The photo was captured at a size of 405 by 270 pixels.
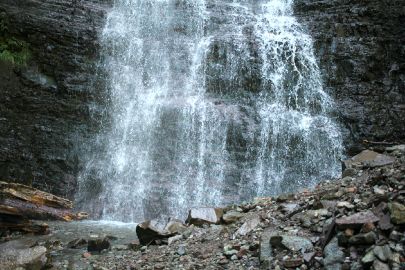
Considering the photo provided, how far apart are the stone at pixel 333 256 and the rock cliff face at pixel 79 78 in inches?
393

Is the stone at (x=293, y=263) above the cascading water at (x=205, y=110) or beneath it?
beneath

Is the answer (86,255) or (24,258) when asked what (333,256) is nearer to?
(86,255)

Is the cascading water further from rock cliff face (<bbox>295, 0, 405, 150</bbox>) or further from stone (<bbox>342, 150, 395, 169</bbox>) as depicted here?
stone (<bbox>342, 150, 395, 169</bbox>)

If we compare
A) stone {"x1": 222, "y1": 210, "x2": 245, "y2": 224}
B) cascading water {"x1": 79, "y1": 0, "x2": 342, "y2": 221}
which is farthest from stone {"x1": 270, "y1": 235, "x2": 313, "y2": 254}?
cascading water {"x1": 79, "y1": 0, "x2": 342, "y2": 221}

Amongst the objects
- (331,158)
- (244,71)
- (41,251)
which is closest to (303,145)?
(331,158)

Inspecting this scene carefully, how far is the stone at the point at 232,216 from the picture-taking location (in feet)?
24.6

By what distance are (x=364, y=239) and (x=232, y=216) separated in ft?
11.2

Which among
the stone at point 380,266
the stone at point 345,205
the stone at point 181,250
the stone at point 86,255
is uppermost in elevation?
the stone at point 345,205

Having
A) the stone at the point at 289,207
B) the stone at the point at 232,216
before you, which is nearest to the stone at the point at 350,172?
the stone at the point at 289,207

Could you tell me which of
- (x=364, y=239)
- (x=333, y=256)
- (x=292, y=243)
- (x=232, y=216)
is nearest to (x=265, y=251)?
(x=292, y=243)

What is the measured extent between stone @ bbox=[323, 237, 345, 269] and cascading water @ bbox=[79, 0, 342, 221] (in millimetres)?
7563

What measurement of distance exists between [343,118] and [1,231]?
36.5 feet

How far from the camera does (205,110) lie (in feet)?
46.3

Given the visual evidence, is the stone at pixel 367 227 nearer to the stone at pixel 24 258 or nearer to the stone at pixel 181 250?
the stone at pixel 181 250
